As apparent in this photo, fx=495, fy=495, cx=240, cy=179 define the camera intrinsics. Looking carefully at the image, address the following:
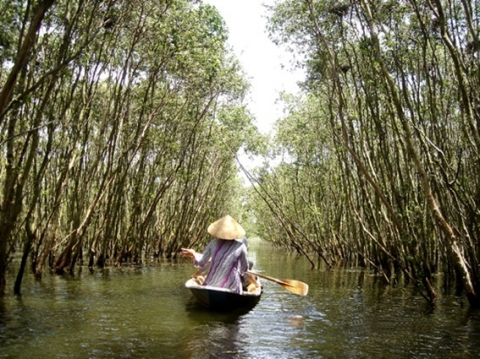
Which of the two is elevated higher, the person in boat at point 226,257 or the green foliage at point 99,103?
the green foliage at point 99,103

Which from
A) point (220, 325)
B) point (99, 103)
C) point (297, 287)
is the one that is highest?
point (99, 103)

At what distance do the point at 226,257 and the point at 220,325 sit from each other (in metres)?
1.40

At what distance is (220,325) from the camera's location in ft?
24.5

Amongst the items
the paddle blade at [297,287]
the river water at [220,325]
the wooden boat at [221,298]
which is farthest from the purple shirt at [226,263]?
the paddle blade at [297,287]

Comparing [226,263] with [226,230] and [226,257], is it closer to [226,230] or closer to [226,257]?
[226,257]

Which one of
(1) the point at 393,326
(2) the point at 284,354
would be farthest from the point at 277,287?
(2) the point at 284,354

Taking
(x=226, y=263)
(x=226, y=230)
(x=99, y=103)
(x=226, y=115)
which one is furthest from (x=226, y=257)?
(x=226, y=115)

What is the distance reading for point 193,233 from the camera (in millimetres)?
27812

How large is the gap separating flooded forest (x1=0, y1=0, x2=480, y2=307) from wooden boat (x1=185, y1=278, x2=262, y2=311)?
2892 mm

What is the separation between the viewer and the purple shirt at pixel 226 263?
8477 millimetres

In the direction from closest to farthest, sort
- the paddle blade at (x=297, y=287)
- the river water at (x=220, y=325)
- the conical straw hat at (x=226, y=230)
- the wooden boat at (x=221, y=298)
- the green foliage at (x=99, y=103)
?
the river water at (x=220, y=325) < the wooden boat at (x=221, y=298) < the conical straw hat at (x=226, y=230) < the green foliage at (x=99, y=103) < the paddle blade at (x=297, y=287)

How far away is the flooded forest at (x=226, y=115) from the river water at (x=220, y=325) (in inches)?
31.8

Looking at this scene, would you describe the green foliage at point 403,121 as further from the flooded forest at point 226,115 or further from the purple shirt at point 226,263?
the purple shirt at point 226,263

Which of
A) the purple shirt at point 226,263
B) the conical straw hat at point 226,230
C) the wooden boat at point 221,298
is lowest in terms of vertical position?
the wooden boat at point 221,298
